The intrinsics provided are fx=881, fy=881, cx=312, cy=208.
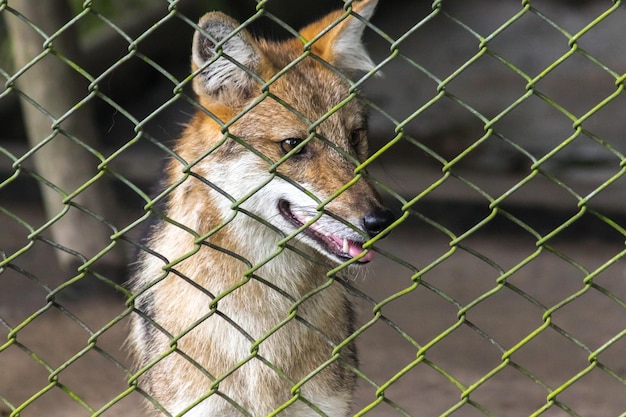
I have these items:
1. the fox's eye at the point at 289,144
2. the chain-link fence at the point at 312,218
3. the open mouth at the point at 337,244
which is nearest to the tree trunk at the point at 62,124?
the chain-link fence at the point at 312,218

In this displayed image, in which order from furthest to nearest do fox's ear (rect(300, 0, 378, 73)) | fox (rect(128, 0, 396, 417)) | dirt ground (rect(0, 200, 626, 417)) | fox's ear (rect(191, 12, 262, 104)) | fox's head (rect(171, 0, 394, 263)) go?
dirt ground (rect(0, 200, 626, 417)) → fox's ear (rect(300, 0, 378, 73)) → fox (rect(128, 0, 396, 417)) → fox's head (rect(171, 0, 394, 263)) → fox's ear (rect(191, 12, 262, 104))

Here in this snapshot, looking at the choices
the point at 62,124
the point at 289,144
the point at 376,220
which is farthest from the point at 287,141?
the point at 62,124

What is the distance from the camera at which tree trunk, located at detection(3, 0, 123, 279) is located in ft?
19.7

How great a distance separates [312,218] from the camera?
3.49 metres

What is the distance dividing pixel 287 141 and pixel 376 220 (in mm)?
603

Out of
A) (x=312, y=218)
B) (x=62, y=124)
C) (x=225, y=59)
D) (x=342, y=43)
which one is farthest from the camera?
(x=62, y=124)

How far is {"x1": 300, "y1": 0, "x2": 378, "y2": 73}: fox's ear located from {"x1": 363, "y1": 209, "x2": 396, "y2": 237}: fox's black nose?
90cm

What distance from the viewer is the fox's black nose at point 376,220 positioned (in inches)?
130

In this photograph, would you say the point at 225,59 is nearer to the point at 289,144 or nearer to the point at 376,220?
the point at 289,144

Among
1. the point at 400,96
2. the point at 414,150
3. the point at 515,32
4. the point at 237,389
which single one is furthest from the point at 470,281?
the point at 515,32

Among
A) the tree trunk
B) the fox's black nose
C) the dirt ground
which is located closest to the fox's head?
the fox's black nose

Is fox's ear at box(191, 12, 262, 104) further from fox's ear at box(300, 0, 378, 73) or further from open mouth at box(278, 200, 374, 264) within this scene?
open mouth at box(278, 200, 374, 264)

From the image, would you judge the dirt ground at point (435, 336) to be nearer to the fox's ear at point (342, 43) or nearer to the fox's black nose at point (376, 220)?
the fox's ear at point (342, 43)

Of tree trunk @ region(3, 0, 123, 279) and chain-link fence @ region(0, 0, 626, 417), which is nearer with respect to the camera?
chain-link fence @ region(0, 0, 626, 417)
